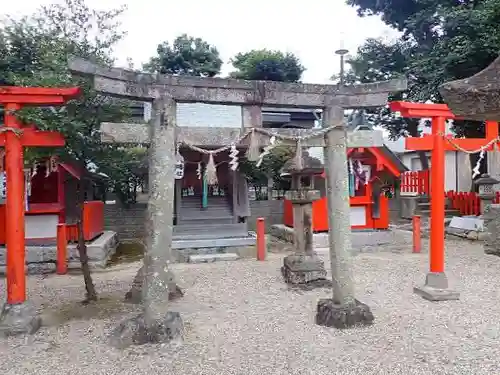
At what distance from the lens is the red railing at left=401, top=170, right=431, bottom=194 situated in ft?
61.9

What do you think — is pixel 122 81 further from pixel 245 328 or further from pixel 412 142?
pixel 412 142

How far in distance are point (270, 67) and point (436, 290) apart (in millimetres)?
20782

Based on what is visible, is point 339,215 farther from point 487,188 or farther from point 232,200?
point 487,188

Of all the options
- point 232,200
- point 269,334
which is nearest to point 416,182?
point 232,200

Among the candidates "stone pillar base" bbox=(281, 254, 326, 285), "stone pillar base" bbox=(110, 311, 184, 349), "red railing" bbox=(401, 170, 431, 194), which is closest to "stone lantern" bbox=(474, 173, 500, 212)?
"red railing" bbox=(401, 170, 431, 194)

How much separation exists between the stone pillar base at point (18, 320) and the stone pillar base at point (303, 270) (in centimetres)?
453

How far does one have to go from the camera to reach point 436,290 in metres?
7.09

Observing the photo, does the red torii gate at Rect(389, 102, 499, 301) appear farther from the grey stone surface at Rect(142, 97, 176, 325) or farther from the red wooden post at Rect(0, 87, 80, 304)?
the red wooden post at Rect(0, 87, 80, 304)

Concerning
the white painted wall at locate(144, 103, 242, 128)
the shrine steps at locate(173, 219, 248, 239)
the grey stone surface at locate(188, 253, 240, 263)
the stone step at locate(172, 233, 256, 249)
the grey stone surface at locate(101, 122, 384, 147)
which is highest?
the white painted wall at locate(144, 103, 242, 128)

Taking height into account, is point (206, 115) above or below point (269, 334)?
above

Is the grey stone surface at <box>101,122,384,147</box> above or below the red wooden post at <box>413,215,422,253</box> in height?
above

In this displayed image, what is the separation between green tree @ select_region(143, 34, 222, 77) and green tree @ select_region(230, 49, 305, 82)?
1964 millimetres

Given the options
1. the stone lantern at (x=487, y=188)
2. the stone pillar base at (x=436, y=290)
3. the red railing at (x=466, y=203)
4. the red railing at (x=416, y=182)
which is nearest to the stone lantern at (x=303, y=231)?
the stone pillar base at (x=436, y=290)

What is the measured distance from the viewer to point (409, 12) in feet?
53.7
